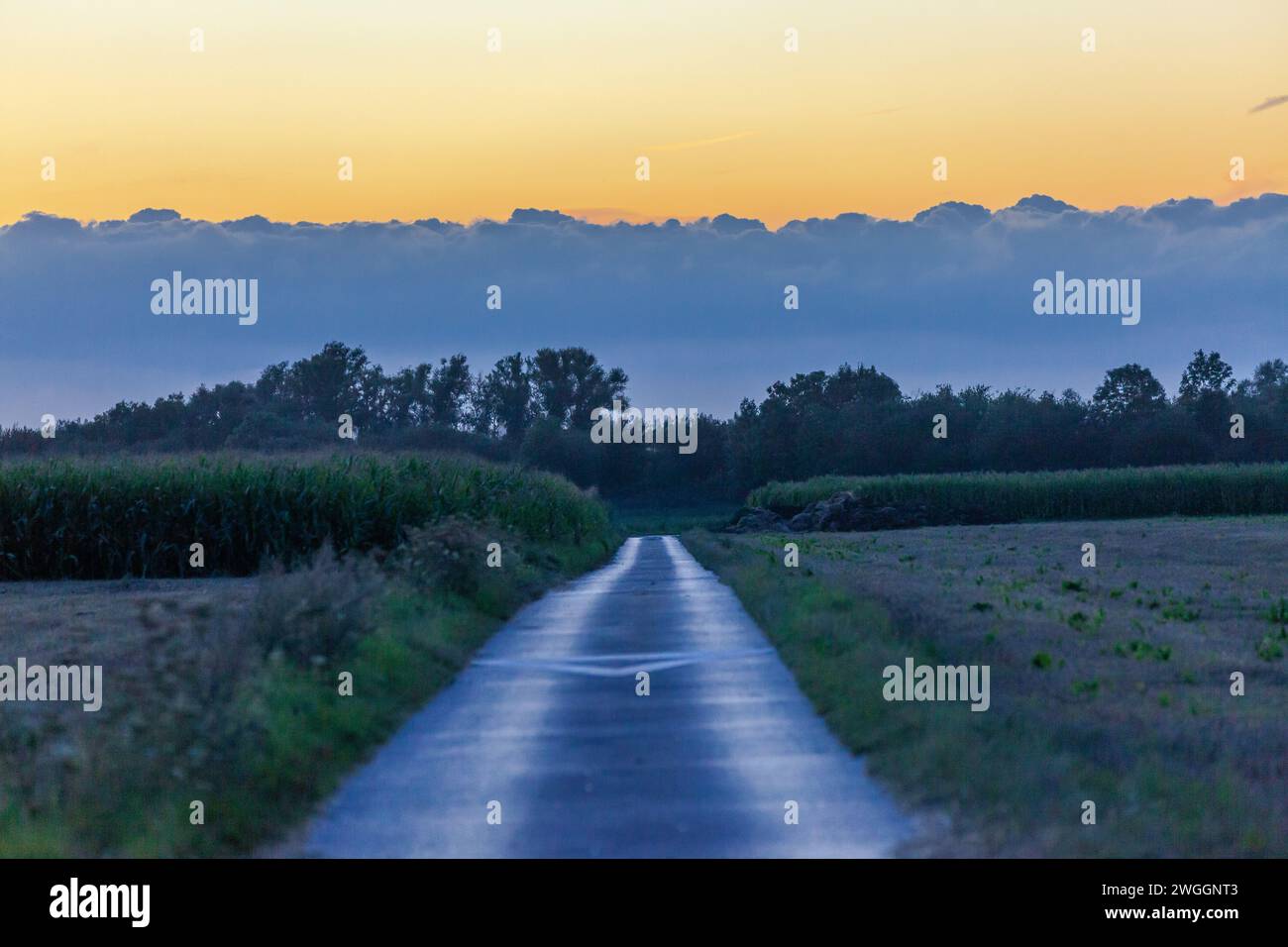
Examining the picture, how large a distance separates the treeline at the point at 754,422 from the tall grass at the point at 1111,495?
68.8 feet

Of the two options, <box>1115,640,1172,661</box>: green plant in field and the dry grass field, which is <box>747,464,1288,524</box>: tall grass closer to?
the dry grass field

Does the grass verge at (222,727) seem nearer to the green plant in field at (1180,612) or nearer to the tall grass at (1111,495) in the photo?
the green plant in field at (1180,612)

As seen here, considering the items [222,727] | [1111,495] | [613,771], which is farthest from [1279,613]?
[1111,495]

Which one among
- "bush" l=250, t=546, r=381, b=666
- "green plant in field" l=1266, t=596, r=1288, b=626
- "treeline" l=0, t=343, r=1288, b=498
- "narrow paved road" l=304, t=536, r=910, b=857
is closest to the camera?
"narrow paved road" l=304, t=536, r=910, b=857

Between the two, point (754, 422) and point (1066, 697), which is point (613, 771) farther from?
point (754, 422)

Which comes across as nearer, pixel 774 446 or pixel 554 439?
pixel 554 439

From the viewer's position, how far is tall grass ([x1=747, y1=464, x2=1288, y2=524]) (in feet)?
282

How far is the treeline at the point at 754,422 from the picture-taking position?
4459 inches

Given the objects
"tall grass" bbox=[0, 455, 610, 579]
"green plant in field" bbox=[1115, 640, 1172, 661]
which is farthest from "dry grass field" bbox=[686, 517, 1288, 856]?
"tall grass" bbox=[0, 455, 610, 579]

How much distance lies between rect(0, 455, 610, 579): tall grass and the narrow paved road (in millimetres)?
15806
